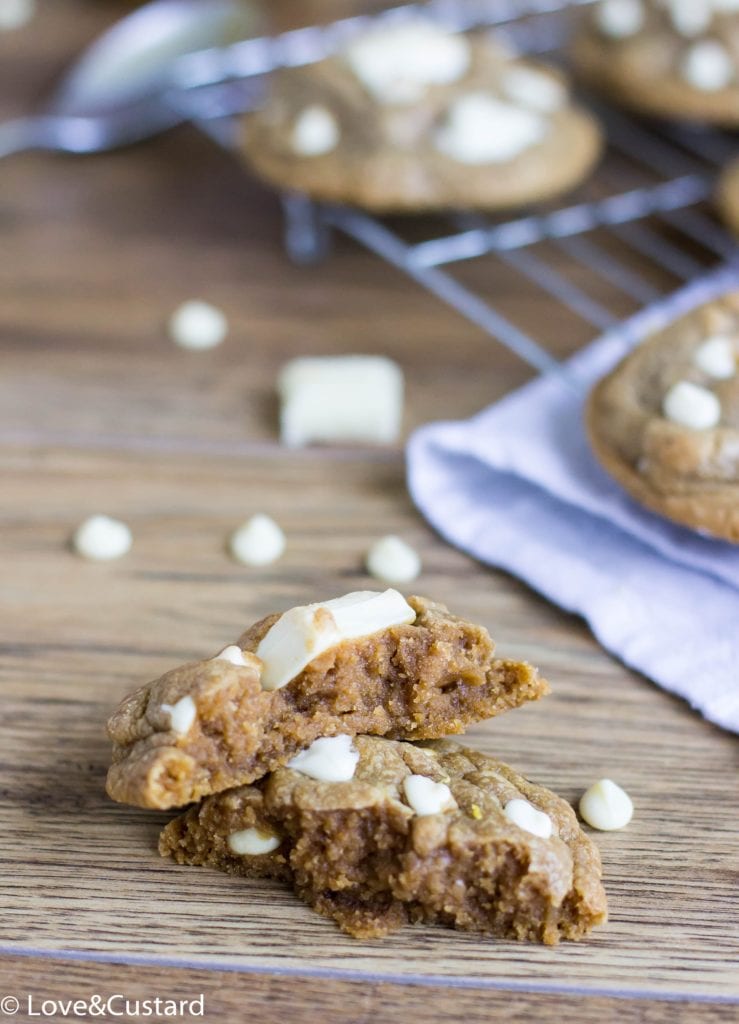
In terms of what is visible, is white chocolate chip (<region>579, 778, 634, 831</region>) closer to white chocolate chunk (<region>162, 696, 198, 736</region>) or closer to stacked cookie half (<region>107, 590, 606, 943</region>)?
stacked cookie half (<region>107, 590, 606, 943</region>)

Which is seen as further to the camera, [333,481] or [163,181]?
[163,181]

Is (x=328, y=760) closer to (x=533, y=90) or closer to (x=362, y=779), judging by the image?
(x=362, y=779)

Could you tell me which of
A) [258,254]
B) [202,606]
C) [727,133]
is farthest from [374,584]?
[727,133]

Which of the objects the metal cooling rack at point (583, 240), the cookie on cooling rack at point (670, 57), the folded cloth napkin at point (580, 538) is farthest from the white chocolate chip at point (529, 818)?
the cookie on cooling rack at point (670, 57)

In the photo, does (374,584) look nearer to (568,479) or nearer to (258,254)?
(568,479)

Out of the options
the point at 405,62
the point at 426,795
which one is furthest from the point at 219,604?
the point at 405,62

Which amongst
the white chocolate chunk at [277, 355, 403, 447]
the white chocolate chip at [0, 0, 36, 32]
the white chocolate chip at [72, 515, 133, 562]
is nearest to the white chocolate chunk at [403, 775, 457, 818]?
the white chocolate chip at [72, 515, 133, 562]
